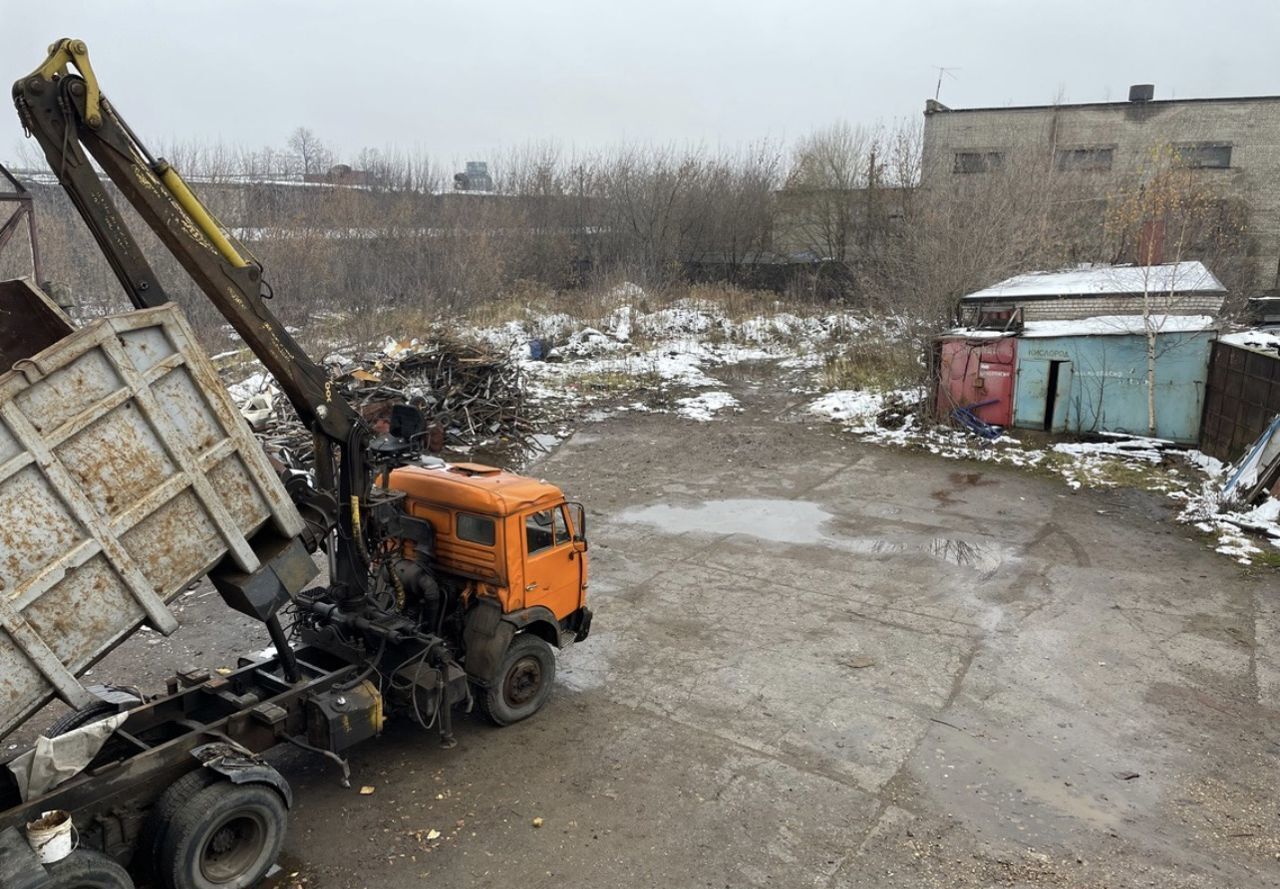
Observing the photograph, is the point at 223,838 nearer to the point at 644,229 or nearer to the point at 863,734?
the point at 863,734

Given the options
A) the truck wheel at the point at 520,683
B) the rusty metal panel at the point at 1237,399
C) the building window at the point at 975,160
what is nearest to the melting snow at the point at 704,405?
the rusty metal panel at the point at 1237,399

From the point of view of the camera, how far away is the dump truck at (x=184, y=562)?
461cm

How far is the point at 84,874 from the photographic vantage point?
4.46m

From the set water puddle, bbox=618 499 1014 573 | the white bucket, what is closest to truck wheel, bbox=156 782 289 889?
the white bucket

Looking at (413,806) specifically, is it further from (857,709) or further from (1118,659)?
(1118,659)

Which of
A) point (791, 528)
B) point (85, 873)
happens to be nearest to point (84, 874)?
point (85, 873)

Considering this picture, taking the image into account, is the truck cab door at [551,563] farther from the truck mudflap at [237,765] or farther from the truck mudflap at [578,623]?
the truck mudflap at [237,765]

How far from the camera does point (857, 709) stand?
25.4 feet

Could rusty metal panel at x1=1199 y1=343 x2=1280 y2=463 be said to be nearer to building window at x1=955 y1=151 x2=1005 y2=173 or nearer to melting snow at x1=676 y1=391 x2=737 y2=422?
melting snow at x1=676 y1=391 x2=737 y2=422

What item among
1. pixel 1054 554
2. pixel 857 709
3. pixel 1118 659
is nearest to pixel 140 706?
pixel 857 709

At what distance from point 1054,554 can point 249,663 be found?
10175mm

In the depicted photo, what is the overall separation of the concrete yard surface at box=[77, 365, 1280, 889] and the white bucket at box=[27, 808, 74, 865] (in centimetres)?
155

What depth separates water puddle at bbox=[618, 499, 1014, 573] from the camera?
1184 centimetres

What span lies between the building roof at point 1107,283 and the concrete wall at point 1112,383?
1.26 metres
